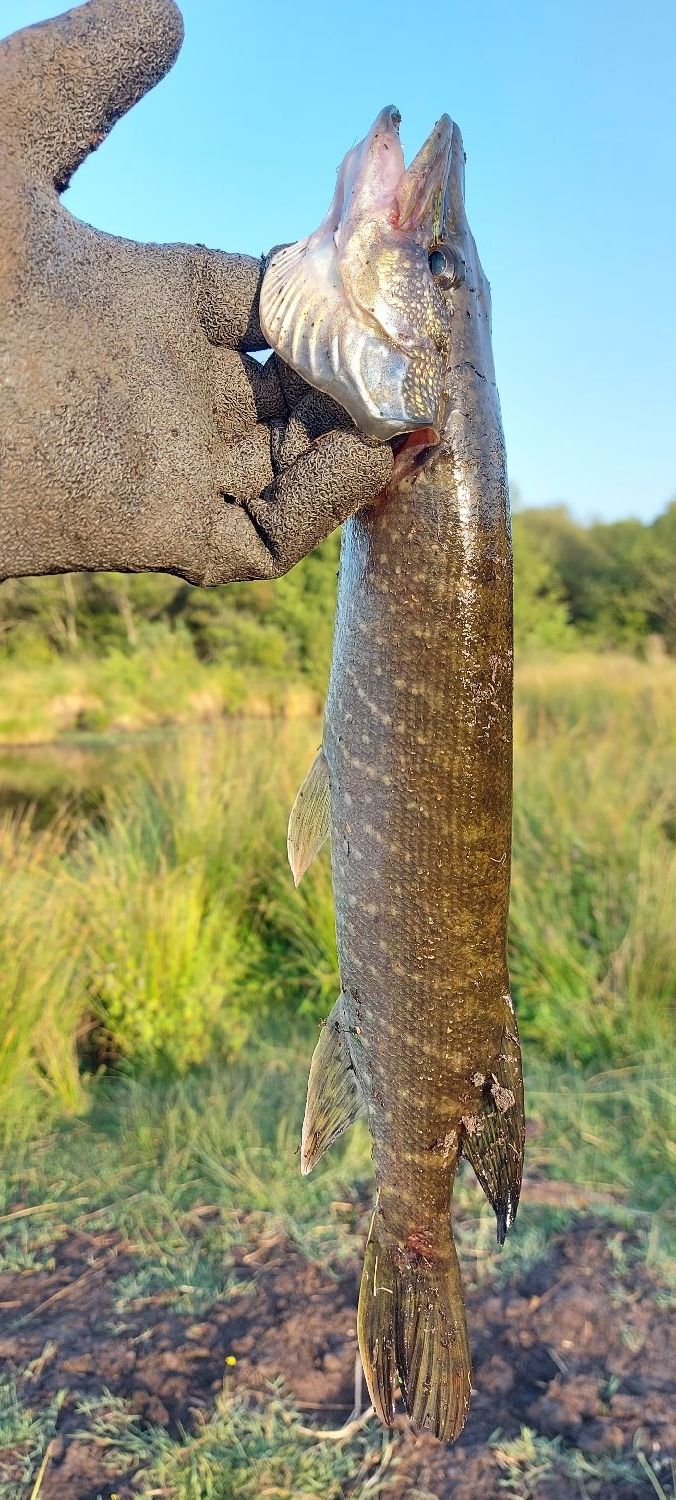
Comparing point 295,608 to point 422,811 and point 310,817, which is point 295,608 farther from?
point 422,811

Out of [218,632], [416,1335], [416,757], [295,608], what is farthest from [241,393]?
[218,632]

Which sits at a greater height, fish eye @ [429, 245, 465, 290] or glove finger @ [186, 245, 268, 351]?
fish eye @ [429, 245, 465, 290]

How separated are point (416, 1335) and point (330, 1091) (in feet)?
1.65

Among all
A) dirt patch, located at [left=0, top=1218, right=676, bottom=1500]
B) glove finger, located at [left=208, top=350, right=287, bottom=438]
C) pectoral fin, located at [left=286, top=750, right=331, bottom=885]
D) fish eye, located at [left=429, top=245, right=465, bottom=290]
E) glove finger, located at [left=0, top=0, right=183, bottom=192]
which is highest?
glove finger, located at [left=0, top=0, right=183, bottom=192]

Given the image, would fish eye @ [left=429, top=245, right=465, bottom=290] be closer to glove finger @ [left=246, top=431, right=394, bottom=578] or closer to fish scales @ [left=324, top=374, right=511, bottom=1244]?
fish scales @ [left=324, top=374, right=511, bottom=1244]

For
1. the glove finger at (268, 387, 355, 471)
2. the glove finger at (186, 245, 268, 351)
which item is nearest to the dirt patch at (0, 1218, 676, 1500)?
the glove finger at (268, 387, 355, 471)

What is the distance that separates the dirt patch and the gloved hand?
2.19 meters

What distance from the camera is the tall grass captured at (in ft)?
15.8

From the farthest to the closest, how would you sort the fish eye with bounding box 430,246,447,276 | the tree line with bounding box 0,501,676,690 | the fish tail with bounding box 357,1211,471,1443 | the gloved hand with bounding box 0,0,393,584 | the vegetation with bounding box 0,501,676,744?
the tree line with bounding box 0,501,676,690
the vegetation with bounding box 0,501,676,744
the fish tail with bounding box 357,1211,471,1443
the fish eye with bounding box 430,246,447,276
the gloved hand with bounding box 0,0,393,584

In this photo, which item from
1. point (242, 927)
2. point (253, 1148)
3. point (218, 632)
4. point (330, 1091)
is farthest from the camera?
point (218, 632)

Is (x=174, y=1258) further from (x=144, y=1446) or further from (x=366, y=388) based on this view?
(x=366, y=388)

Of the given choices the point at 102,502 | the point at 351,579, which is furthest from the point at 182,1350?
the point at 102,502

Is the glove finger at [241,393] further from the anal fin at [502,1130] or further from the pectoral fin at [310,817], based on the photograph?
the anal fin at [502,1130]

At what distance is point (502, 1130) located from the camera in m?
2.01
